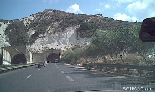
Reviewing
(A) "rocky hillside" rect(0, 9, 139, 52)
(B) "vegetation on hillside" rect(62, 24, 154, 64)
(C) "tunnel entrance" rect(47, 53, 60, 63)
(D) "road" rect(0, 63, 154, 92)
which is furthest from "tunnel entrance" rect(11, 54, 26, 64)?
(D) "road" rect(0, 63, 154, 92)

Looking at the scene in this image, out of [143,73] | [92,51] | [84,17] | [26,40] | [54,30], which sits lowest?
[143,73]

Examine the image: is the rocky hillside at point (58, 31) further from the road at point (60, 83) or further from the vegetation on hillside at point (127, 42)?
the road at point (60, 83)

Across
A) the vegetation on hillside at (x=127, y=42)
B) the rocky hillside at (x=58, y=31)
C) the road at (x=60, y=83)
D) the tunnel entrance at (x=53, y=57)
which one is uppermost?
the rocky hillside at (x=58, y=31)

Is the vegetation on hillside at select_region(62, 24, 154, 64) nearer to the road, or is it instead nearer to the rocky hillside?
the road

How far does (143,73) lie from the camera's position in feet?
60.9

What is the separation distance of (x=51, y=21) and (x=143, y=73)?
100068 mm

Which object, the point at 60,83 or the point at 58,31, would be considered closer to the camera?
the point at 60,83

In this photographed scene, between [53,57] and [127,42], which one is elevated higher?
[127,42]

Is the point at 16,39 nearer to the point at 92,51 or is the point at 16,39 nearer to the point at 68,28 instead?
the point at 68,28

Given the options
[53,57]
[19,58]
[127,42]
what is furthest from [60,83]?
[53,57]

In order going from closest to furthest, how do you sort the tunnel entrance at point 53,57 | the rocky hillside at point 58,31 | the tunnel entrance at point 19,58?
the tunnel entrance at point 19,58 < the rocky hillside at point 58,31 < the tunnel entrance at point 53,57

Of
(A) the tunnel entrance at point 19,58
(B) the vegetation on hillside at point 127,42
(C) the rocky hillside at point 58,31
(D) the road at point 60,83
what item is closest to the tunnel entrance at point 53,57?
(C) the rocky hillside at point 58,31

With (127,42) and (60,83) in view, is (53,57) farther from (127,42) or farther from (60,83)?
(60,83)

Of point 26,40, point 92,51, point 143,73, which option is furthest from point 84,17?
point 143,73
